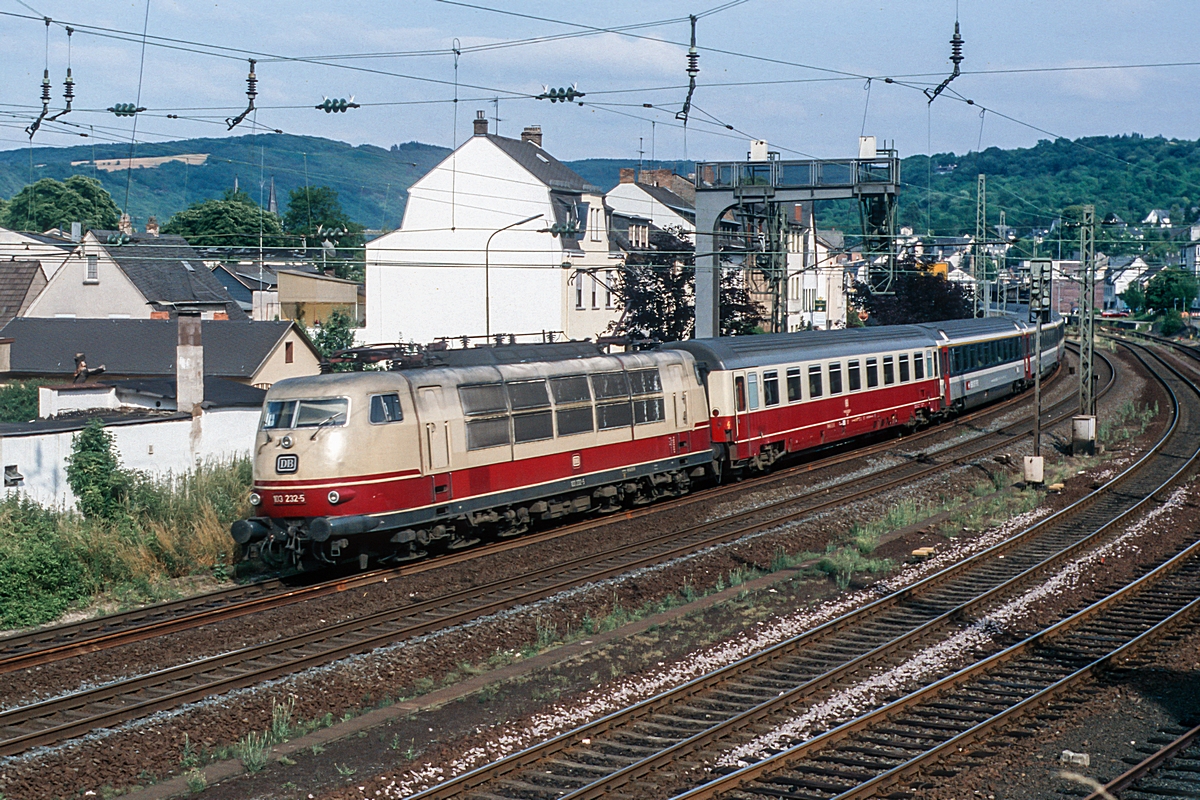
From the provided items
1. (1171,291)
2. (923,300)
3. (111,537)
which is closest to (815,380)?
(111,537)

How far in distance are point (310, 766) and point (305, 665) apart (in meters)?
3.21

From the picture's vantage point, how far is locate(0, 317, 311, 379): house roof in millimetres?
40125

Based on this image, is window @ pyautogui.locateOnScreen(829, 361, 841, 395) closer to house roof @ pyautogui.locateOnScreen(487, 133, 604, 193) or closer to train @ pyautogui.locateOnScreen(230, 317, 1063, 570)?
train @ pyautogui.locateOnScreen(230, 317, 1063, 570)

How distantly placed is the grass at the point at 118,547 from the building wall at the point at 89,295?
34.5 meters

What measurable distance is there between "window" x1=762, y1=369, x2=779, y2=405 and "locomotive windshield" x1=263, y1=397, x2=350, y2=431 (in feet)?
38.4

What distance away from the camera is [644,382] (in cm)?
2361

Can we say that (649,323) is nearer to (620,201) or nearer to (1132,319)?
(620,201)

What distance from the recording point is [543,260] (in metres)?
53.9

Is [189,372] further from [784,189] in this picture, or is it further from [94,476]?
[784,189]

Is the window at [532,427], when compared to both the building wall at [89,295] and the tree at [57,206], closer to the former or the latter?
the building wall at [89,295]

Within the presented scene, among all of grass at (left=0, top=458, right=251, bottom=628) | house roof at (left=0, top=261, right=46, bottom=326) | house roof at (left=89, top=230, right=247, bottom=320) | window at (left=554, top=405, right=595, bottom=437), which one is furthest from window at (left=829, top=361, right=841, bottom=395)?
house roof at (left=0, top=261, right=46, bottom=326)

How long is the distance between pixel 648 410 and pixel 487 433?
4836mm

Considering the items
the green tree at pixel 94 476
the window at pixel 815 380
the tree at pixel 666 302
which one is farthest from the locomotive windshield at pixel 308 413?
the tree at pixel 666 302

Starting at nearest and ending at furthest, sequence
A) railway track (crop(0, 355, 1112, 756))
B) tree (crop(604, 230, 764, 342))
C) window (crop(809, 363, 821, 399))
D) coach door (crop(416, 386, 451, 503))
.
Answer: railway track (crop(0, 355, 1112, 756)) < coach door (crop(416, 386, 451, 503)) < window (crop(809, 363, 821, 399)) < tree (crop(604, 230, 764, 342))
